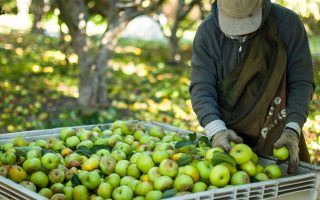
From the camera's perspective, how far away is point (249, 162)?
2980 mm

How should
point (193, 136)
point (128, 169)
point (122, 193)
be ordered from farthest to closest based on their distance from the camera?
point (193, 136) < point (128, 169) < point (122, 193)

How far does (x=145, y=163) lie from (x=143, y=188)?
258mm

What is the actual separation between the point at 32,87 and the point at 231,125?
21.9 ft

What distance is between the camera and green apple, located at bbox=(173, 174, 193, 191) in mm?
2760

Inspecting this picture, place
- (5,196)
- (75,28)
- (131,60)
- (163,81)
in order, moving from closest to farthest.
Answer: (5,196), (75,28), (163,81), (131,60)

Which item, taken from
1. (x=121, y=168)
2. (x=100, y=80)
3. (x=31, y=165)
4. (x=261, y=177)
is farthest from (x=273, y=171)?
(x=100, y=80)

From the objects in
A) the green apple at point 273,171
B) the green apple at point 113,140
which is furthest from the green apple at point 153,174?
the green apple at point 113,140

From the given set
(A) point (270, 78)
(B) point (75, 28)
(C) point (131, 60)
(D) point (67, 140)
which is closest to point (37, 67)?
(C) point (131, 60)

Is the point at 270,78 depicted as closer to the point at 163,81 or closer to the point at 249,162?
the point at 249,162

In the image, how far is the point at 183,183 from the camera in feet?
9.06

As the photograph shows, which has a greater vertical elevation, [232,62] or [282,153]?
[232,62]

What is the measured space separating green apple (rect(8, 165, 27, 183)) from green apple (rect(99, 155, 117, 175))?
17.2 inches

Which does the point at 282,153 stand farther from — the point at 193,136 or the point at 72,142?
the point at 72,142

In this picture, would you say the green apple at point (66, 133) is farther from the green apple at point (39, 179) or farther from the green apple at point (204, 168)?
the green apple at point (204, 168)
